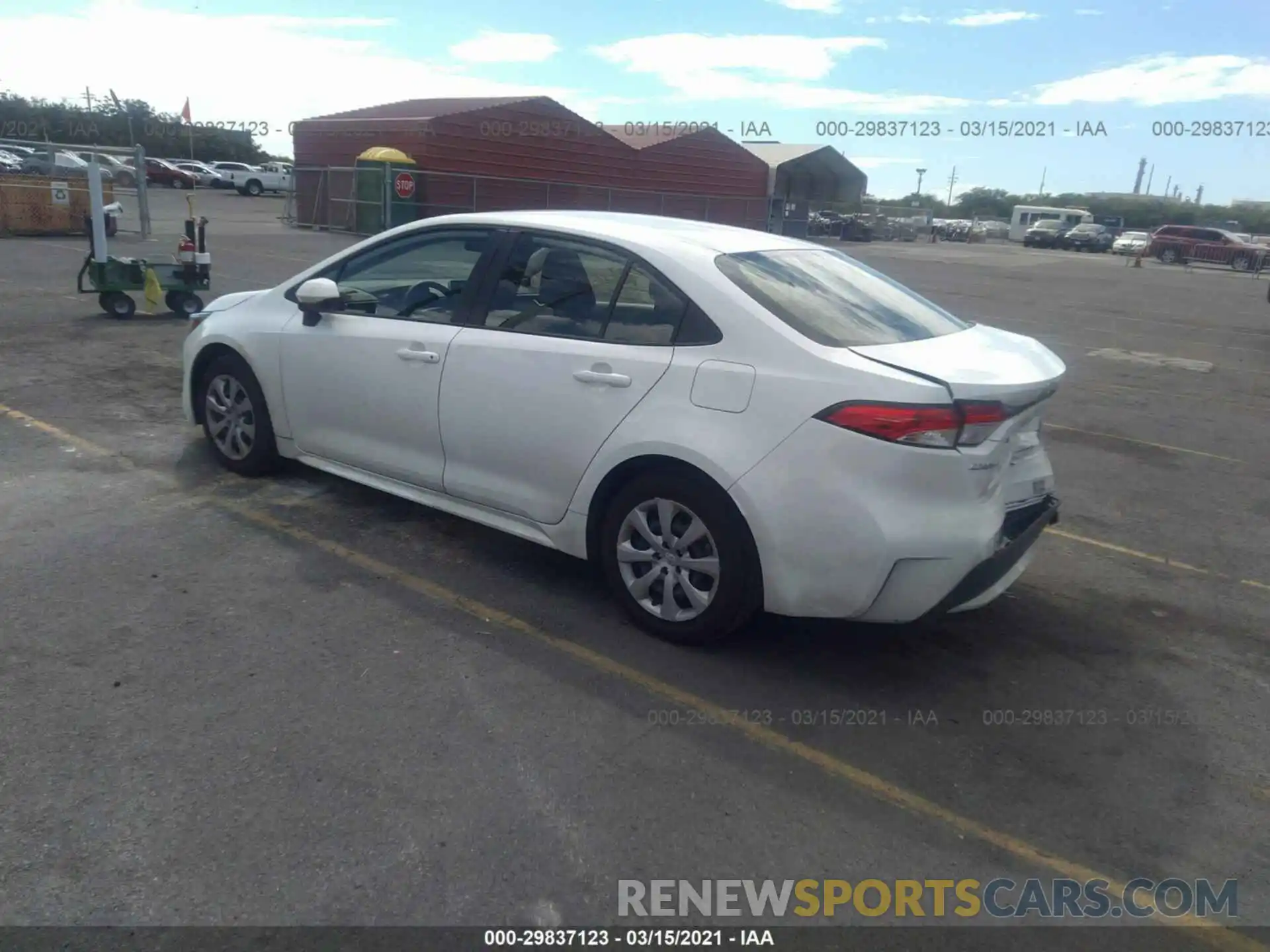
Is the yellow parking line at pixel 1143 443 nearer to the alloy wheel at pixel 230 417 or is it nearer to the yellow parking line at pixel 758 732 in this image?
the yellow parking line at pixel 758 732

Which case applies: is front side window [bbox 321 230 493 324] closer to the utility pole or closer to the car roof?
the car roof

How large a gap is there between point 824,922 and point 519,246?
3.10m

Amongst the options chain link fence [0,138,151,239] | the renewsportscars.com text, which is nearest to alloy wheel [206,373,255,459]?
the renewsportscars.com text

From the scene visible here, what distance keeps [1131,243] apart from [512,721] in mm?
55897

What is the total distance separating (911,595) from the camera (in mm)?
3496

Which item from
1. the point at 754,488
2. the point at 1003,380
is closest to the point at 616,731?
the point at 754,488

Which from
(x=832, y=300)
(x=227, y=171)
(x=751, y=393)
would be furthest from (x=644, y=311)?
(x=227, y=171)

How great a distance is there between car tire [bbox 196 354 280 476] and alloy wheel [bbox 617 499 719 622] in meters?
2.49

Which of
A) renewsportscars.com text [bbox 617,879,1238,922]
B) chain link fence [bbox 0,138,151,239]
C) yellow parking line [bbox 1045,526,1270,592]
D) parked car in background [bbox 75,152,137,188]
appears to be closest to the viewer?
renewsportscars.com text [bbox 617,879,1238,922]

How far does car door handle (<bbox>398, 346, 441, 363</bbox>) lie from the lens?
4504 millimetres

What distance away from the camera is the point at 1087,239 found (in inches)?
2137

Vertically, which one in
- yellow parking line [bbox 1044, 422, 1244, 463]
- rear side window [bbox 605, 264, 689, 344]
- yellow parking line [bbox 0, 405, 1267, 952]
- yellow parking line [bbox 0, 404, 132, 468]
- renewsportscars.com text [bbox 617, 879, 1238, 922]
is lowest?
renewsportscars.com text [bbox 617, 879, 1238, 922]

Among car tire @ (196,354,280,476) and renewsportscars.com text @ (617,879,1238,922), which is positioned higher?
car tire @ (196,354,280,476)

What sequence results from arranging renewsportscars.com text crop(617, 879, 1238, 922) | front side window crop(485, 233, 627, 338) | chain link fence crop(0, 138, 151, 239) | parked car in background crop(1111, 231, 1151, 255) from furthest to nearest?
parked car in background crop(1111, 231, 1151, 255), chain link fence crop(0, 138, 151, 239), front side window crop(485, 233, 627, 338), renewsportscars.com text crop(617, 879, 1238, 922)
